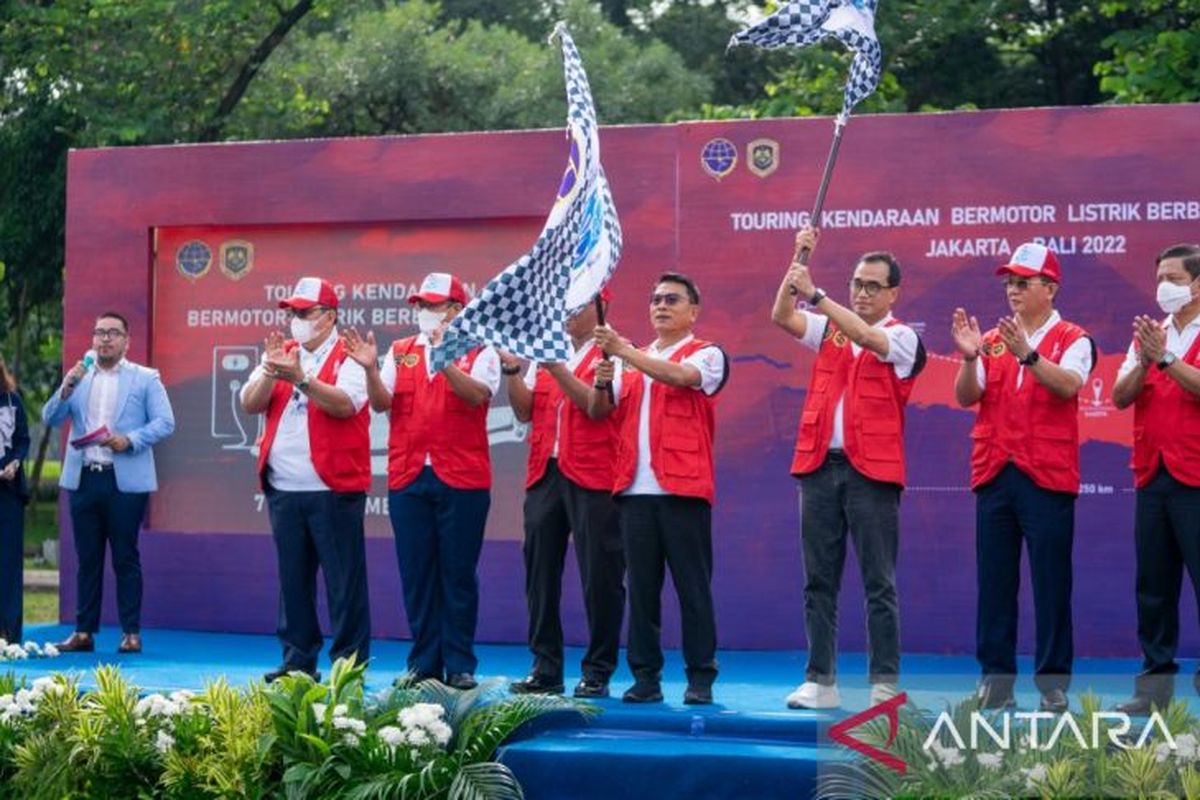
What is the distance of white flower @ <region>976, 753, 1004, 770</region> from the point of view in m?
4.97

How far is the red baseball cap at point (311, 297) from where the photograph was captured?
24.1 ft

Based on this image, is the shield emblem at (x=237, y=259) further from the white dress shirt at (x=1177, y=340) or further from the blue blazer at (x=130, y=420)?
the white dress shirt at (x=1177, y=340)

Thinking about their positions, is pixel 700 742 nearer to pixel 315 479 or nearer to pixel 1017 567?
pixel 1017 567

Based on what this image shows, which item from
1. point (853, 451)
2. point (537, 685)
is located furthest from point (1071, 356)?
point (537, 685)

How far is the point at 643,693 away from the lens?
21.6 feet

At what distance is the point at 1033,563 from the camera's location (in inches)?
254

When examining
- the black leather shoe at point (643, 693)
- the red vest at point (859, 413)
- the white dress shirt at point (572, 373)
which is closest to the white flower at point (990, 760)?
the red vest at point (859, 413)

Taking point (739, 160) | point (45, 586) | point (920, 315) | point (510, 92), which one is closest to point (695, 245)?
point (739, 160)

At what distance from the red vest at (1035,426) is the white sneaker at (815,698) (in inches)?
36.2

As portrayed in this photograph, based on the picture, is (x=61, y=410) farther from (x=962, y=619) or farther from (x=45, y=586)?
(x=45, y=586)

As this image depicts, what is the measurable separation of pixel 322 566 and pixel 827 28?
2.79m

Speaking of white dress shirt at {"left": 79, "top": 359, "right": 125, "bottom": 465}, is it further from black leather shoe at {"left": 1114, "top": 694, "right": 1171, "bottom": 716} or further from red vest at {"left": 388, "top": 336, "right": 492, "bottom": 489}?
black leather shoe at {"left": 1114, "top": 694, "right": 1171, "bottom": 716}

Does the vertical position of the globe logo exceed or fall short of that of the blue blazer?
it exceeds it

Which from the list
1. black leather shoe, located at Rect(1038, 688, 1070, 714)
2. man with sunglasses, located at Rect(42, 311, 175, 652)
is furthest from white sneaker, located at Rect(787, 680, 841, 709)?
man with sunglasses, located at Rect(42, 311, 175, 652)
